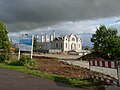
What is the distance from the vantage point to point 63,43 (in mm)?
146625

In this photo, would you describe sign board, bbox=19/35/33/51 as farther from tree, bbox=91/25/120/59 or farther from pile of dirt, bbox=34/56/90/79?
tree, bbox=91/25/120/59

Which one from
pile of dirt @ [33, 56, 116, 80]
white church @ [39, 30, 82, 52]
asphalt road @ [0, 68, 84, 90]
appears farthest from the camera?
white church @ [39, 30, 82, 52]

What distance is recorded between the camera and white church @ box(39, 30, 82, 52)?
484ft

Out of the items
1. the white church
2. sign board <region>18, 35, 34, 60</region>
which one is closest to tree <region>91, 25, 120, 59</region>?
sign board <region>18, 35, 34, 60</region>

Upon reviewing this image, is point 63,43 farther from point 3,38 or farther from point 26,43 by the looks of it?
point 26,43

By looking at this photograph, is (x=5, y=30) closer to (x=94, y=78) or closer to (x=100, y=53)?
(x=100, y=53)

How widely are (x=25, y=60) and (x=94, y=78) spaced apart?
1128 cm

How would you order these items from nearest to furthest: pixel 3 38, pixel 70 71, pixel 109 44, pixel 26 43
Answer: pixel 70 71, pixel 26 43, pixel 109 44, pixel 3 38

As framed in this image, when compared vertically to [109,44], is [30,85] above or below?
below

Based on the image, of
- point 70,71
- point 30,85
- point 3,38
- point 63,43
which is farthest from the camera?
point 63,43

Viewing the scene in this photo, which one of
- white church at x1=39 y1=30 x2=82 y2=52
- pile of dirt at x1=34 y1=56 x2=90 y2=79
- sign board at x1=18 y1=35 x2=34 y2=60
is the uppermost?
white church at x1=39 y1=30 x2=82 y2=52

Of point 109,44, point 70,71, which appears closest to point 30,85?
point 70,71

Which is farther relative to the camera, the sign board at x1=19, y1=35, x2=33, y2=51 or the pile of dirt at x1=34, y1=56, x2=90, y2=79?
the sign board at x1=19, y1=35, x2=33, y2=51

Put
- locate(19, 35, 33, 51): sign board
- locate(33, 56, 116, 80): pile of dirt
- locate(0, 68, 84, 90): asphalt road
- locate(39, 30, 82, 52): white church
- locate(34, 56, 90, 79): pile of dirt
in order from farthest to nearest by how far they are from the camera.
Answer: locate(39, 30, 82, 52): white church
locate(19, 35, 33, 51): sign board
locate(34, 56, 90, 79): pile of dirt
locate(33, 56, 116, 80): pile of dirt
locate(0, 68, 84, 90): asphalt road
